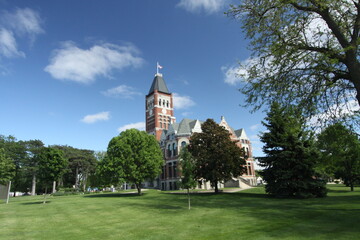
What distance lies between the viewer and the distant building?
5172cm

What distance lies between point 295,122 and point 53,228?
14.7 m

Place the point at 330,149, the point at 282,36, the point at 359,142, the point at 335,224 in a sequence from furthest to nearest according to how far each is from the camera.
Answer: the point at 330,149, the point at 359,142, the point at 282,36, the point at 335,224

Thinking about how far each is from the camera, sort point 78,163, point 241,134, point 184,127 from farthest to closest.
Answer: point 78,163, point 241,134, point 184,127

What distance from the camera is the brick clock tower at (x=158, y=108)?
69000mm

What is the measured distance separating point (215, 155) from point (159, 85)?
47.5 metres

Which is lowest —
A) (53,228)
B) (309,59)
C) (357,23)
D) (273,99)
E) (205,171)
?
(53,228)

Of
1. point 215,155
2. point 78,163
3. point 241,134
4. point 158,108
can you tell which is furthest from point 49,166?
point 241,134

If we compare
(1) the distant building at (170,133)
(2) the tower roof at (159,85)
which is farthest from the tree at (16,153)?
(2) the tower roof at (159,85)

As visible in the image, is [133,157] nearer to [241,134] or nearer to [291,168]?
[291,168]


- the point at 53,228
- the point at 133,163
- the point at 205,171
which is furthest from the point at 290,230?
the point at 133,163

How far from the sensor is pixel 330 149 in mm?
15328

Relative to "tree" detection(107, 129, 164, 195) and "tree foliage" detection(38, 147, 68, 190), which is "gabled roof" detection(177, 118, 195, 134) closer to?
"tree" detection(107, 129, 164, 195)

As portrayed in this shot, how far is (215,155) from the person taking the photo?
31344 millimetres

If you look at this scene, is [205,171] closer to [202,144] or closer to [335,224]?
[202,144]
